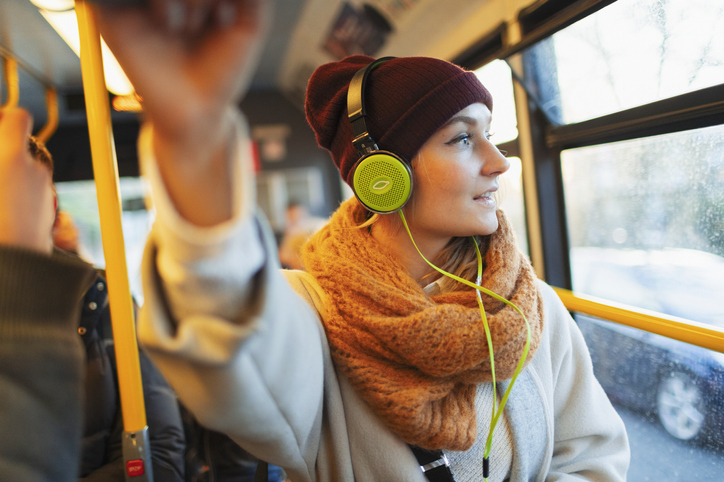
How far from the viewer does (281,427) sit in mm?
731

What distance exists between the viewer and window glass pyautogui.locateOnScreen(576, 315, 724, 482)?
1.52 meters

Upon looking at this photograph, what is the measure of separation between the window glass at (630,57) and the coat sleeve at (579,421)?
1.00 m

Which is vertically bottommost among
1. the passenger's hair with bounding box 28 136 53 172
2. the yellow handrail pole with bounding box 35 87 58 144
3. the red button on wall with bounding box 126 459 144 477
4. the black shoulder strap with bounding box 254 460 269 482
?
the black shoulder strap with bounding box 254 460 269 482

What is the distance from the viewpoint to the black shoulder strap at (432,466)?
3.10ft

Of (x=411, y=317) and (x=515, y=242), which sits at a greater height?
(x=515, y=242)

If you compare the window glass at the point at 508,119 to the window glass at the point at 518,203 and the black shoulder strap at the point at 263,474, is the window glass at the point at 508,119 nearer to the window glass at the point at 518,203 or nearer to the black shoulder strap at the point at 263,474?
the window glass at the point at 518,203

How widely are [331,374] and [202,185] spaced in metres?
0.59

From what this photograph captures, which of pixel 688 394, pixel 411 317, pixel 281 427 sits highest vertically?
pixel 411 317

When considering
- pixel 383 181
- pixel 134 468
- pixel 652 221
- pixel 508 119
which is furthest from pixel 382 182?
pixel 508 119

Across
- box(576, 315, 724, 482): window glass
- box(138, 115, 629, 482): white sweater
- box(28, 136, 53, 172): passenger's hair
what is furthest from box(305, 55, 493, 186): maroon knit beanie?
box(576, 315, 724, 482): window glass

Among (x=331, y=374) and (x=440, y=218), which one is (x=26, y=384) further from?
(x=440, y=218)

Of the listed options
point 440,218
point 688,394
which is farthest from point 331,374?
point 688,394

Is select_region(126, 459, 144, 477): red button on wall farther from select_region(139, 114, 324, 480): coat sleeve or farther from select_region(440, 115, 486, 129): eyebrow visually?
select_region(440, 115, 486, 129): eyebrow

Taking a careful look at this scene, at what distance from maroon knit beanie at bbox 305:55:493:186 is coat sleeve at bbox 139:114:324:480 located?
21.8 inches
